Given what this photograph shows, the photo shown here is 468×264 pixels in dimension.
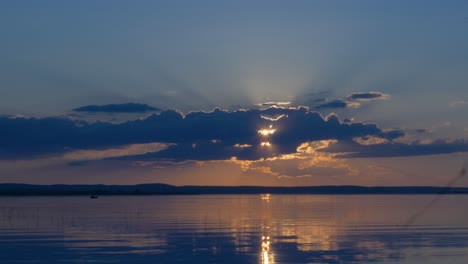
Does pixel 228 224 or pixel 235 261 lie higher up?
pixel 228 224

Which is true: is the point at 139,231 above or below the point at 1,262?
above

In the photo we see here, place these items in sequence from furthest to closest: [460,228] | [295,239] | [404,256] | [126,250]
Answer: [460,228], [295,239], [126,250], [404,256]

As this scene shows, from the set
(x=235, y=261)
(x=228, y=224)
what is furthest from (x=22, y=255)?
(x=228, y=224)

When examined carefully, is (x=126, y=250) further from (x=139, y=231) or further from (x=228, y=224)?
(x=228, y=224)

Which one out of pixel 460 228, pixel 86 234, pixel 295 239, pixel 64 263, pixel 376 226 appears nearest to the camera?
pixel 64 263

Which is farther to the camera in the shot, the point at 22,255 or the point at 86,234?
the point at 86,234

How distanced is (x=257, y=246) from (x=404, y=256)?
28.1 ft

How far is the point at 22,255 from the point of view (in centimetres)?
3794

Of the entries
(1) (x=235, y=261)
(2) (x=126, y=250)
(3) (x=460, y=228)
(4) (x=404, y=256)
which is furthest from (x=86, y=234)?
(3) (x=460, y=228)

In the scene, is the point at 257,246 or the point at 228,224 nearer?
the point at 257,246

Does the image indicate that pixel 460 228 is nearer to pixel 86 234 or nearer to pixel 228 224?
pixel 228 224

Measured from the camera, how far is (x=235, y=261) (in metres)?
35.6

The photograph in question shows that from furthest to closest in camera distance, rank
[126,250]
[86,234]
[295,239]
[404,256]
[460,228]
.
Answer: [460,228] < [86,234] < [295,239] < [126,250] < [404,256]

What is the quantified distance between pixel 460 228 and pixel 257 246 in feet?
67.2
